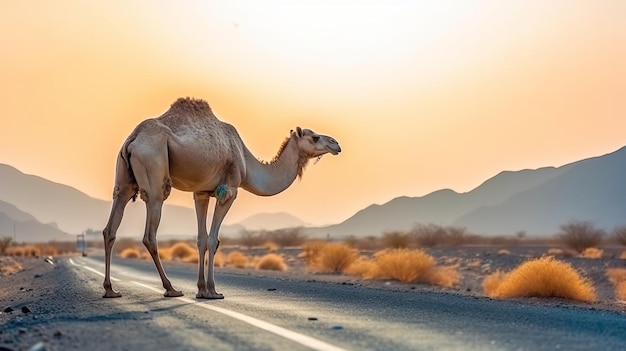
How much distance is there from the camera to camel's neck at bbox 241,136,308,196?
15672mm

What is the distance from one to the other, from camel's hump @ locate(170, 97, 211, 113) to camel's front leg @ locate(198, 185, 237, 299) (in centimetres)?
149

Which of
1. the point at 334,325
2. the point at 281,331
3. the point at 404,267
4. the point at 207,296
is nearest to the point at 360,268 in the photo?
the point at 404,267

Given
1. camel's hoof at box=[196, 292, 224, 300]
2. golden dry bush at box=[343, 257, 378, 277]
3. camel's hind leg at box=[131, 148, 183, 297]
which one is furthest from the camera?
golden dry bush at box=[343, 257, 378, 277]

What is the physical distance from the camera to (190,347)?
26.9 feet

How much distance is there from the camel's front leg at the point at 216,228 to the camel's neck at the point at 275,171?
3.21 feet

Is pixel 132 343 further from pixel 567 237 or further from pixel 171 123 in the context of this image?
pixel 567 237

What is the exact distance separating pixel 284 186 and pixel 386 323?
→ 649 centimetres

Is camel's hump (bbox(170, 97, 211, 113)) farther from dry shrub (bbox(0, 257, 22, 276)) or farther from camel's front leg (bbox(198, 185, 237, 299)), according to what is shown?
dry shrub (bbox(0, 257, 22, 276))

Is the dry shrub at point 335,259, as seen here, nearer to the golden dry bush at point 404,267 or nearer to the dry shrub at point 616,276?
the golden dry bush at point 404,267

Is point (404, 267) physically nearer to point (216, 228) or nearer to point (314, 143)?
point (314, 143)

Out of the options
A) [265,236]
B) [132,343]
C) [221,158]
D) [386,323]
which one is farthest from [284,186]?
[265,236]

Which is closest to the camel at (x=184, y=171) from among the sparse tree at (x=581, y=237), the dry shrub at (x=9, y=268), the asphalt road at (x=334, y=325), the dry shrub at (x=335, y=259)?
the asphalt road at (x=334, y=325)

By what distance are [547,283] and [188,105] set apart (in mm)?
10000

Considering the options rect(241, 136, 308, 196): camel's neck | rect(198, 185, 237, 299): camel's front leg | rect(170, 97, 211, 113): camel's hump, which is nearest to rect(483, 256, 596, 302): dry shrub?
rect(241, 136, 308, 196): camel's neck
